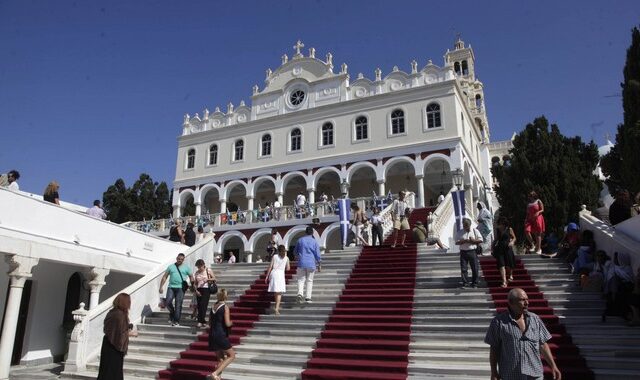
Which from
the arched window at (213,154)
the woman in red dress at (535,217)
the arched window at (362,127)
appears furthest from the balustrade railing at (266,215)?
the woman in red dress at (535,217)

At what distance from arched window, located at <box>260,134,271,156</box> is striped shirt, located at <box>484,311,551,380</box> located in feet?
89.0

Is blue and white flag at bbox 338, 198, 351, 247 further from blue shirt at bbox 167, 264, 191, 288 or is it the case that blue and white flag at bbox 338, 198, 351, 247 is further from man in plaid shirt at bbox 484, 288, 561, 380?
man in plaid shirt at bbox 484, 288, 561, 380

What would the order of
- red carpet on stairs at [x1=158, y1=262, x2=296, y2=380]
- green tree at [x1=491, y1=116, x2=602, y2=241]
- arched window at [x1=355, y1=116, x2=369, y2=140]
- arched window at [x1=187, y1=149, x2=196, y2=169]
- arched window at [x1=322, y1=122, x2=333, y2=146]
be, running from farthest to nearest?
arched window at [x1=187, y1=149, x2=196, y2=169], arched window at [x1=322, y1=122, x2=333, y2=146], arched window at [x1=355, y1=116, x2=369, y2=140], green tree at [x1=491, y1=116, x2=602, y2=241], red carpet on stairs at [x1=158, y1=262, x2=296, y2=380]

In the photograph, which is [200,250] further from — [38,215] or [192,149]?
[192,149]

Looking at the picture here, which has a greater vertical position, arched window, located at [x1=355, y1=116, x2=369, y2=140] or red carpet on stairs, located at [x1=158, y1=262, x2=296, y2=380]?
arched window, located at [x1=355, y1=116, x2=369, y2=140]

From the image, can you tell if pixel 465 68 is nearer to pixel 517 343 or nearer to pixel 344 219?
pixel 344 219

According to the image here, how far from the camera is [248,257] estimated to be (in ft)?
86.1

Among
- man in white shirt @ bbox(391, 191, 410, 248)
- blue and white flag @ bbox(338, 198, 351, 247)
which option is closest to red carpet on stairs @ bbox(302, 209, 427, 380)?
man in white shirt @ bbox(391, 191, 410, 248)

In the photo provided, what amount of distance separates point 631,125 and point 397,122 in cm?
1316

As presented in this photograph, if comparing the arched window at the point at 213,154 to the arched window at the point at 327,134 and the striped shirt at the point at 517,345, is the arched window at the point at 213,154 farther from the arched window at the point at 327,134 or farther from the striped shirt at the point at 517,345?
the striped shirt at the point at 517,345

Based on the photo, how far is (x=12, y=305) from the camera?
9.52 metres

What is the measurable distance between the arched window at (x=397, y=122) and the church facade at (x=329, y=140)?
2.6 inches

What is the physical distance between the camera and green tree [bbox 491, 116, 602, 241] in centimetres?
2300

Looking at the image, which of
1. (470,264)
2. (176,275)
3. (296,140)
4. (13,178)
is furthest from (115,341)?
(296,140)
